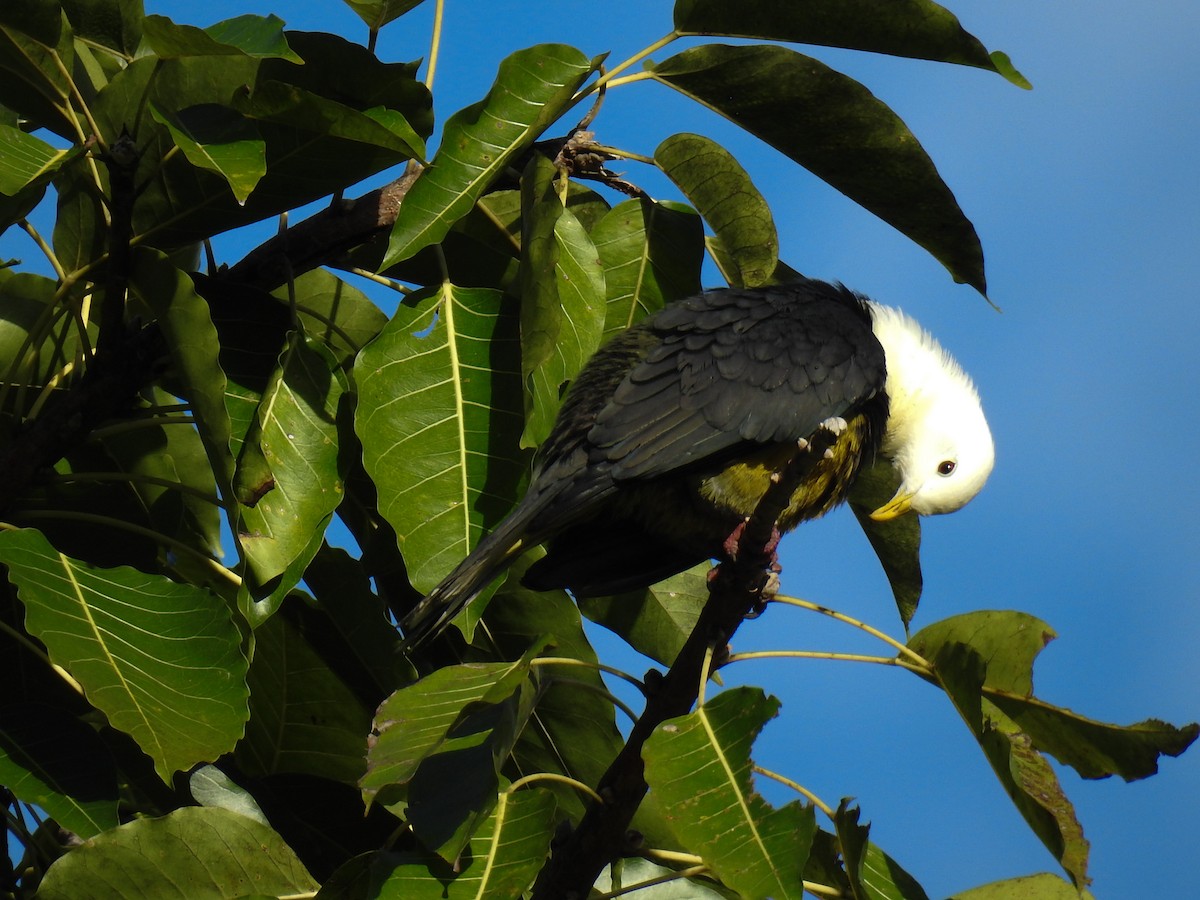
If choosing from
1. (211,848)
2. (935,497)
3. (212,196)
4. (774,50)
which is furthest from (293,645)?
(935,497)

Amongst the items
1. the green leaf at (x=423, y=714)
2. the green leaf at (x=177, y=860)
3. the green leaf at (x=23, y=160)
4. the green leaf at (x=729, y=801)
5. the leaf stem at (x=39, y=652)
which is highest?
the green leaf at (x=23, y=160)

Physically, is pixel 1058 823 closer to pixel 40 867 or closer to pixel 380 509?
pixel 380 509

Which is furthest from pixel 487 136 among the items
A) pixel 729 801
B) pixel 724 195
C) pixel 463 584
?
pixel 729 801

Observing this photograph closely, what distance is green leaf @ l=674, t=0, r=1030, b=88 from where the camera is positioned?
2654 mm

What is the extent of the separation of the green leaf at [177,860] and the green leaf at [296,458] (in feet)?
1.69

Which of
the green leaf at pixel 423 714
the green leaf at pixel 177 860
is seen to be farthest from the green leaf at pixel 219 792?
the green leaf at pixel 423 714

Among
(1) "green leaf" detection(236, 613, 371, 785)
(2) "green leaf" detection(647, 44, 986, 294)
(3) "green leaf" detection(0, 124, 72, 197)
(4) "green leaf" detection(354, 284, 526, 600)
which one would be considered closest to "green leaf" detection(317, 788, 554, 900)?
(4) "green leaf" detection(354, 284, 526, 600)

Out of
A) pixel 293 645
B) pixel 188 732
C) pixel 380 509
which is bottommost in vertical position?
pixel 188 732

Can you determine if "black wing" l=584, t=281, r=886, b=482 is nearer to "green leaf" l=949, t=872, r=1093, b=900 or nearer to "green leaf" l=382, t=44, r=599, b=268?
"green leaf" l=382, t=44, r=599, b=268

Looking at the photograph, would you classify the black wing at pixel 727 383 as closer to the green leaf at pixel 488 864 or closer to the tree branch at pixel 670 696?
the tree branch at pixel 670 696

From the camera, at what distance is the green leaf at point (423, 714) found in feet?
7.04

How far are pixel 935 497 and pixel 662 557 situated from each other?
1.18 meters

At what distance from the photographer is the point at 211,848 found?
8.16 ft

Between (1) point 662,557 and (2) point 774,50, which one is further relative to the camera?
(1) point 662,557
